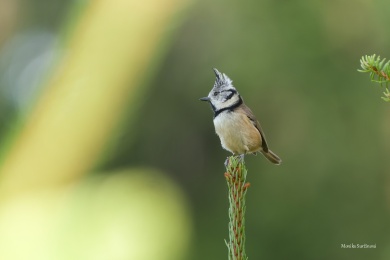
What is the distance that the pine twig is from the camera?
1.80 m

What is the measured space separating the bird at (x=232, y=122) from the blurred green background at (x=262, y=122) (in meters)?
2.55

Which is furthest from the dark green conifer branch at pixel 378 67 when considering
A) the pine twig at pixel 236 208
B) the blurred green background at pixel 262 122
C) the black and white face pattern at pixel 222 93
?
the blurred green background at pixel 262 122

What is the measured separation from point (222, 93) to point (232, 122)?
0.63ft

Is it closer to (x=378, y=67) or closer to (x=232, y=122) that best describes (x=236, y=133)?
(x=232, y=122)

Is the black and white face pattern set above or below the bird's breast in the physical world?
above

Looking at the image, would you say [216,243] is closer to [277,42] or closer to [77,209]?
[277,42]

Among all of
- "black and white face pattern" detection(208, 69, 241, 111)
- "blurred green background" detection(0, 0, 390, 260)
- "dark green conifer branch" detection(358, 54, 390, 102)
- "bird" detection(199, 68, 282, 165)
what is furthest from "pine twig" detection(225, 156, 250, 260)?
"blurred green background" detection(0, 0, 390, 260)

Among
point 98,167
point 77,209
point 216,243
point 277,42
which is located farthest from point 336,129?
point 77,209

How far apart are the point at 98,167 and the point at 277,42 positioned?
232 cm

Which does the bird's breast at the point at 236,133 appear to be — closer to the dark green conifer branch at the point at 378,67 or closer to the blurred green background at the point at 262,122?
the dark green conifer branch at the point at 378,67

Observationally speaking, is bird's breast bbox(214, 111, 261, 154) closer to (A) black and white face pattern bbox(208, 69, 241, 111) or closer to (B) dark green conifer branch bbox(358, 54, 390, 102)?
(A) black and white face pattern bbox(208, 69, 241, 111)

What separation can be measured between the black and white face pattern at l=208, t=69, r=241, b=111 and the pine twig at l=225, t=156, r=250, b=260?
854 mm

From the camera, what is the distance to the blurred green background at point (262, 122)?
6.59 m

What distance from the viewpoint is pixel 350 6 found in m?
7.56
